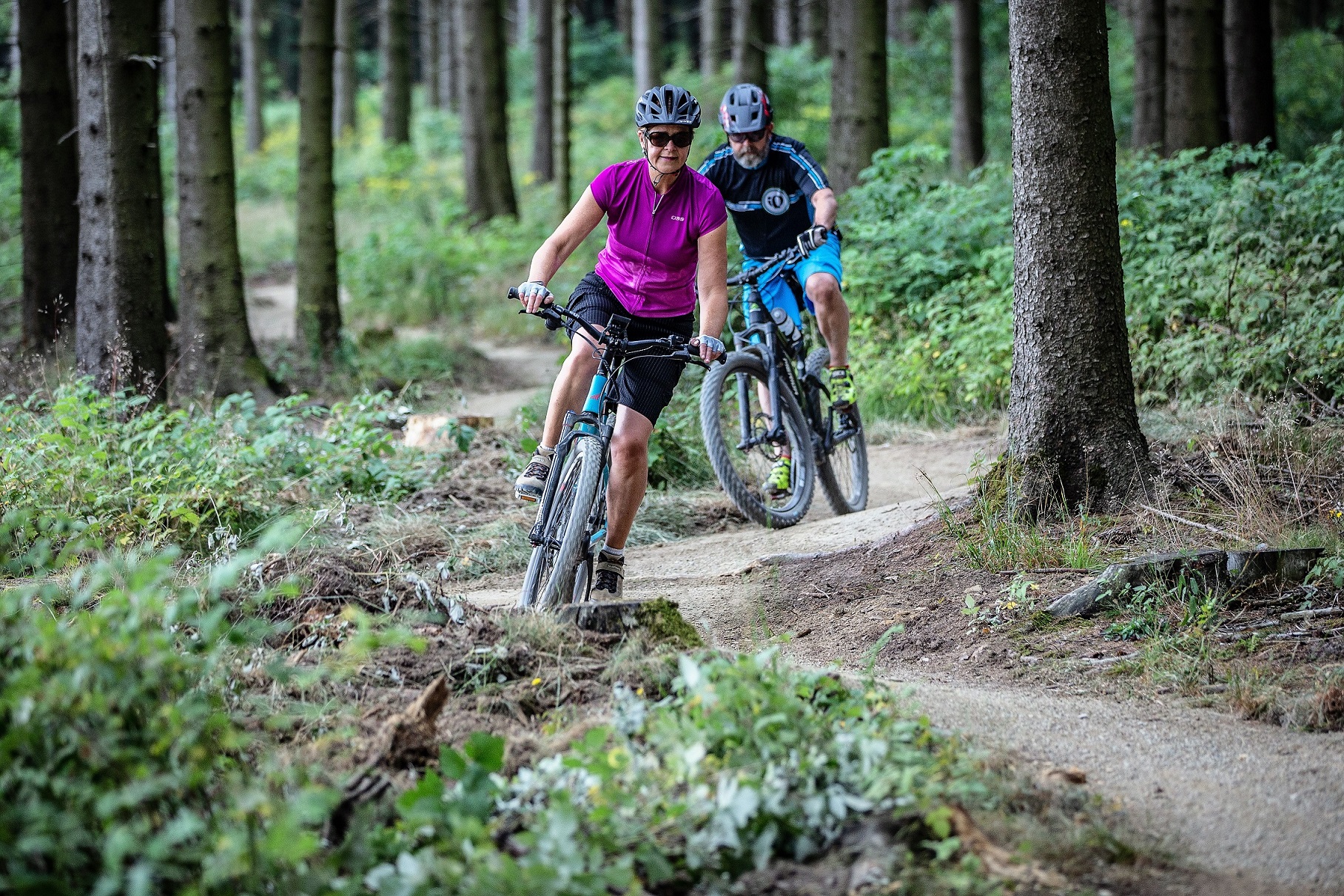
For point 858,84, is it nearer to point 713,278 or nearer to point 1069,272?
point 1069,272

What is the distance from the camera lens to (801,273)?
7.23 metres

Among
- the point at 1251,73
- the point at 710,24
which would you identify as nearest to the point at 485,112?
the point at 710,24

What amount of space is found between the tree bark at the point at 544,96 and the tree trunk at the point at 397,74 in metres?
3.01

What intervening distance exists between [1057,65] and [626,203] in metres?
2.11

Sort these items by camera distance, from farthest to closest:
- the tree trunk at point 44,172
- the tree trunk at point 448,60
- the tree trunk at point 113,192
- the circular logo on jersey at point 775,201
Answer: the tree trunk at point 448,60, the tree trunk at point 44,172, the tree trunk at point 113,192, the circular logo on jersey at point 775,201

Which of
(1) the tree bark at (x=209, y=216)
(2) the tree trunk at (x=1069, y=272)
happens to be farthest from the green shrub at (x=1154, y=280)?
(1) the tree bark at (x=209, y=216)

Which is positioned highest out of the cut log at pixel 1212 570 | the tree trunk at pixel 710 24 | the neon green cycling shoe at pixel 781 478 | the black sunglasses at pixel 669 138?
the tree trunk at pixel 710 24

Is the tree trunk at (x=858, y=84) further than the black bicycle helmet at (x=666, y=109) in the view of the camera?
Yes

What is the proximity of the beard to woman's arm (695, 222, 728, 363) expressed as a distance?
7.17 ft

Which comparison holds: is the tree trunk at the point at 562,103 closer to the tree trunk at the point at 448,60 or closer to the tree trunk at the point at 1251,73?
the tree trunk at the point at 1251,73

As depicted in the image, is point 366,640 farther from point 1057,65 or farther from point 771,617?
point 1057,65

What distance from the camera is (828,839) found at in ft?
9.40

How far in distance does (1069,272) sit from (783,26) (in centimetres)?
3800

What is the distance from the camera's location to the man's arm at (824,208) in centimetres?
681
